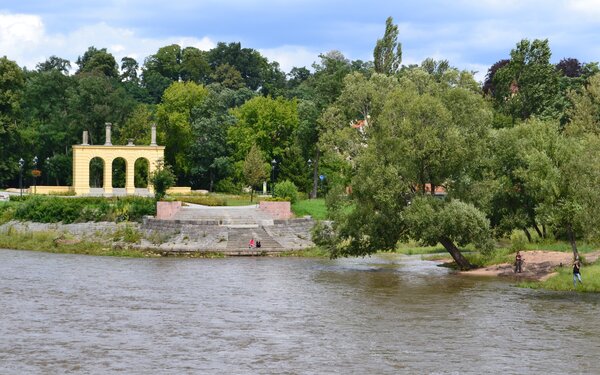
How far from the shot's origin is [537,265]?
47250 millimetres

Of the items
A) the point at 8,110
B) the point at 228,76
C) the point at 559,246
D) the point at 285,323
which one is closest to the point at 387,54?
the point at 559,246

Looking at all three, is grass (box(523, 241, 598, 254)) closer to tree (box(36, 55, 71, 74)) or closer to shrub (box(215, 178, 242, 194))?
shrub (box(215, 178, 242, 194))

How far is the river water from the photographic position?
25.1 m

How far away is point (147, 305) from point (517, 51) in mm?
58455

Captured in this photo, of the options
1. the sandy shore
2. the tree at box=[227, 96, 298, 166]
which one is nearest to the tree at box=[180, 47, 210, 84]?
the tree at box=[227, 96, 298, 166]

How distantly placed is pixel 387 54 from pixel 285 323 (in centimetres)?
5086

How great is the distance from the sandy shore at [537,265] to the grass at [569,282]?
1601mm

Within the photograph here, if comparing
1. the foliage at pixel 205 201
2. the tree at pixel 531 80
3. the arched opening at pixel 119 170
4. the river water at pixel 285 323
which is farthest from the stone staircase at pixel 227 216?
the arched opening at pixel 119 170

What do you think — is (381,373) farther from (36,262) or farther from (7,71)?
(7,71)

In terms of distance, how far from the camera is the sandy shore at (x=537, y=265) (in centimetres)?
4575

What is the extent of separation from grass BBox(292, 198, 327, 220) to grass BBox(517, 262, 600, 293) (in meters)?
26.3

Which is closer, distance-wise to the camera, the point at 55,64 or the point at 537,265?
the point at 537,265

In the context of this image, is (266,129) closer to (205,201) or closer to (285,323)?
(205,201)

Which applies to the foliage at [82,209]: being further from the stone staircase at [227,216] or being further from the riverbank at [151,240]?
the stone staircase at [227,216]
